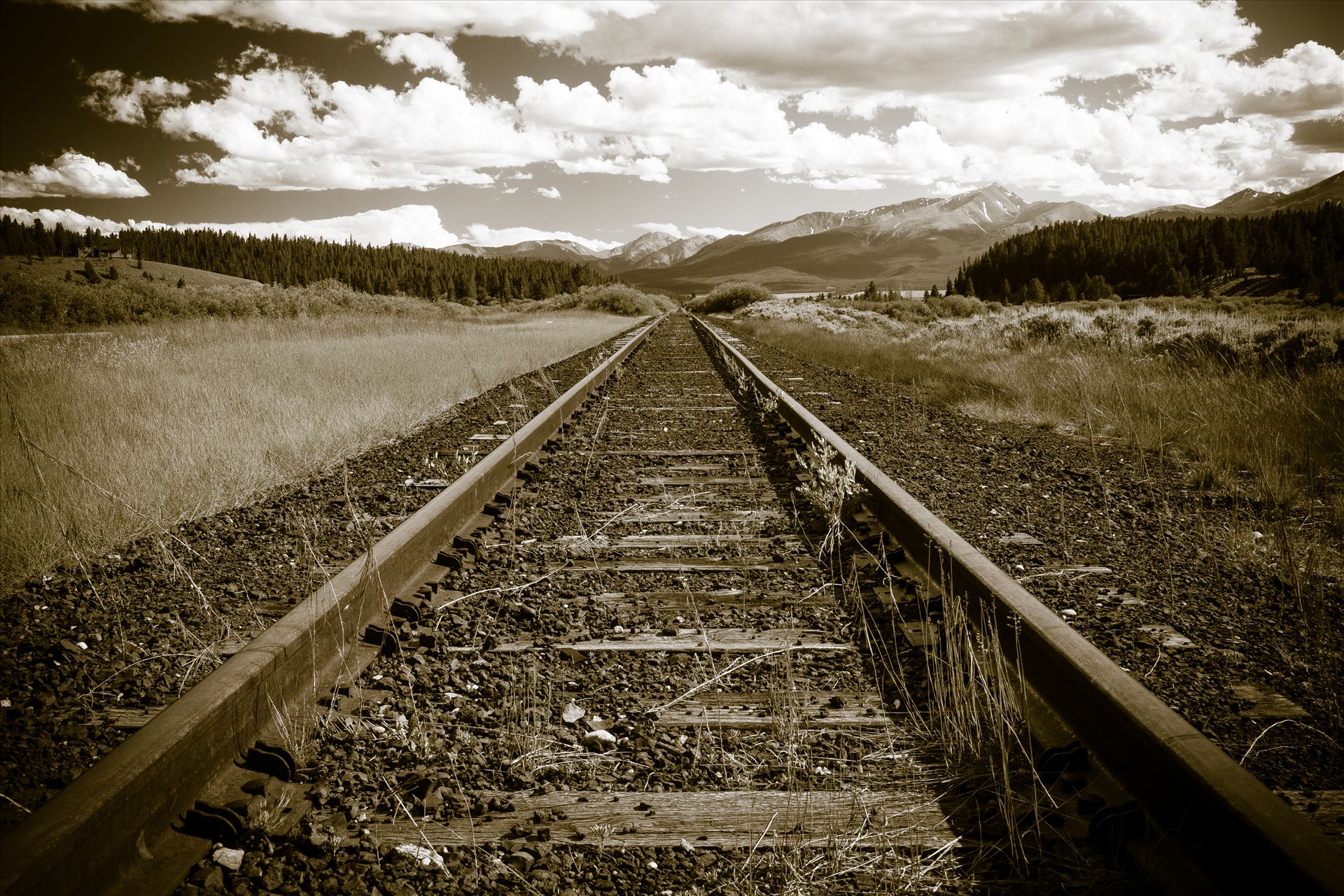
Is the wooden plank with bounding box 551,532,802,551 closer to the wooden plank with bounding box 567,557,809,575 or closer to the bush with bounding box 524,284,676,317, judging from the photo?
the wooden plank with bounding box 567,557,809,575

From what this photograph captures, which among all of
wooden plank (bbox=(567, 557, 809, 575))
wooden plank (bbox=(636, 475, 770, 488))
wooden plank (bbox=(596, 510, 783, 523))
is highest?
wooden plank (bbox=(636, 475, 770, 488))

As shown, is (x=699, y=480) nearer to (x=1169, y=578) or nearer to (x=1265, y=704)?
(x=1169, y=578)

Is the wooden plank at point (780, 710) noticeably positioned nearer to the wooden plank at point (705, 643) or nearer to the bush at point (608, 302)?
the wooden plank at point (705, 643)

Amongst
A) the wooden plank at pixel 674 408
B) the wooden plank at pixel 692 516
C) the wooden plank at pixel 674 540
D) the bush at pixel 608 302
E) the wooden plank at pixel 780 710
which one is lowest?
the wooden plank at pixel 780 710

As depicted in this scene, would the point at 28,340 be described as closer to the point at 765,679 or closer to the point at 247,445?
the point at 247,445

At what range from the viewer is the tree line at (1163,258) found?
77625mm

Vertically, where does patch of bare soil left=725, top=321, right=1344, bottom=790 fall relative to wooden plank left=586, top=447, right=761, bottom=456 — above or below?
below

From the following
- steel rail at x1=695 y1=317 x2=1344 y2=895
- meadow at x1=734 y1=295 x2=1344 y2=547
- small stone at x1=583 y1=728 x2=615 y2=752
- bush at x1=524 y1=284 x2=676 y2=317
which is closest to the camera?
steel rail at x1=695 y1=317 x2=1344 y2=895

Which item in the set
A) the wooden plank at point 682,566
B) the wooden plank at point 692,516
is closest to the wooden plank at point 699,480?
the wooden plank at point 692,516

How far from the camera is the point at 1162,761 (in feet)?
4.79

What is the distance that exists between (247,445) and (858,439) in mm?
4617

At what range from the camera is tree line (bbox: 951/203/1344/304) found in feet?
255

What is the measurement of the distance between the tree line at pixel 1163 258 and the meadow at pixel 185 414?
6846 centimetres

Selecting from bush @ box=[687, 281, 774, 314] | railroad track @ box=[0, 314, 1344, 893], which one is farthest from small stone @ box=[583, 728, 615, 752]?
bush @ box=[687, 281, 774, 314]
